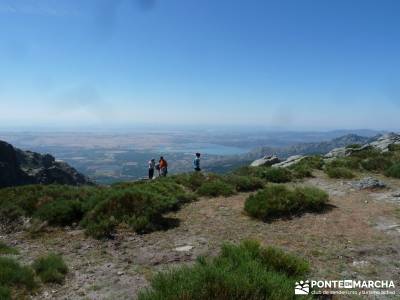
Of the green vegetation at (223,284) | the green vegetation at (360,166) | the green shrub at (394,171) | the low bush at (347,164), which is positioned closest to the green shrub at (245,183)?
the green vegetation at (360,166)

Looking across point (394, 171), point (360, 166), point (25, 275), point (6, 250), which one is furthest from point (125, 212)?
point (360, 166)

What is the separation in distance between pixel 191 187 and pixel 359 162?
12.6 metres

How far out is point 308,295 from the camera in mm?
6277

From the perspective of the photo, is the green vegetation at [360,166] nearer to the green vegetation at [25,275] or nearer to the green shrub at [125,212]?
the green shrub at [125,212]

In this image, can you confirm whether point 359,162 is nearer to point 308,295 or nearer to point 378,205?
point 378,205

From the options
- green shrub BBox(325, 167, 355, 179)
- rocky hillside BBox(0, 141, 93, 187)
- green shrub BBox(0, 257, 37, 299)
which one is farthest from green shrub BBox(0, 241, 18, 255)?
rocky hillside BBox(0, 141, 93, 187)

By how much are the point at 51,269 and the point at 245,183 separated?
433 inches

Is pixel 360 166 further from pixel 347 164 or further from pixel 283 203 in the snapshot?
pixel 283 203

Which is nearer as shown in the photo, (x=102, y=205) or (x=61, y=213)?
(x=102, y=205)

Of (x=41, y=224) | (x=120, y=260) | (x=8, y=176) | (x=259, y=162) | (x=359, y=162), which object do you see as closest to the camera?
(x=120, y=260)

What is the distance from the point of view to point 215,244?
33.0ft

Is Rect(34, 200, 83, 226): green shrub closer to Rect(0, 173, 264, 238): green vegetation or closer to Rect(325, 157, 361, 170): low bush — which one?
Rect(0, 173, 264, 238): green vegetation

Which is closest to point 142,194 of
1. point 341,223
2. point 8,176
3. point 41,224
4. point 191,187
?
point 41,224

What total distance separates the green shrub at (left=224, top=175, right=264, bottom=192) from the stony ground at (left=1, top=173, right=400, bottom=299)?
3061 mm
